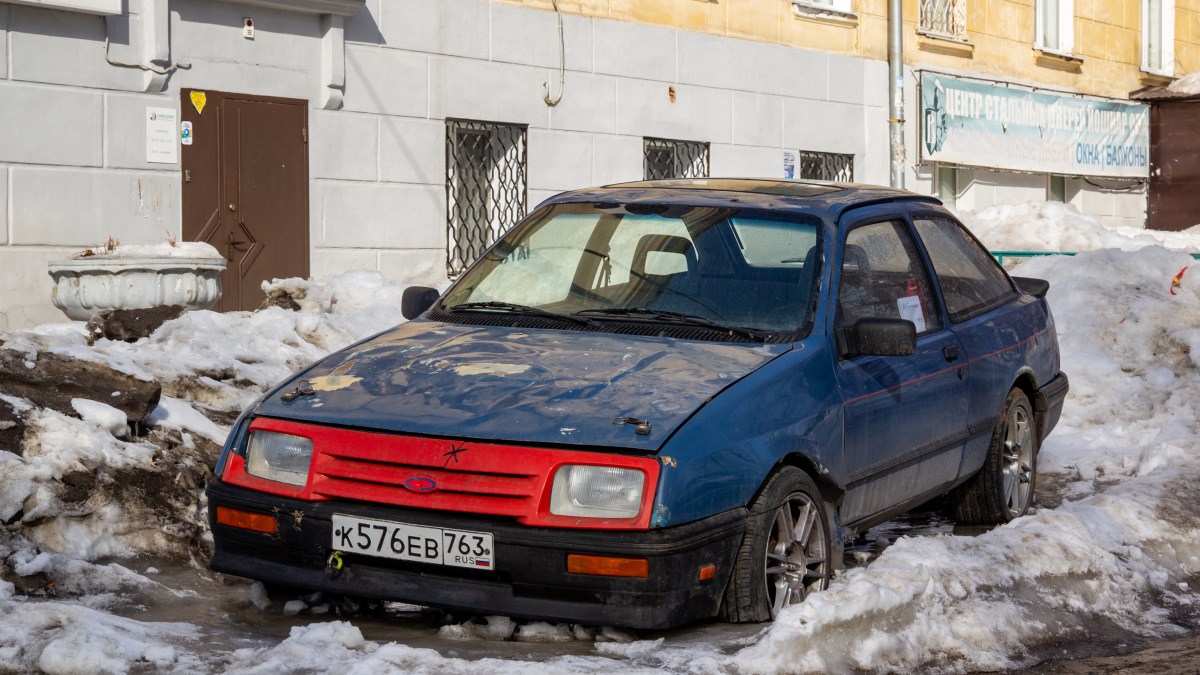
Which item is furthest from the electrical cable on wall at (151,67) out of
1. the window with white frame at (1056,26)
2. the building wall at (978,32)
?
the window with white frame at (1056,26)

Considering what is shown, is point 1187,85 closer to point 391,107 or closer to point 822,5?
point 822,5

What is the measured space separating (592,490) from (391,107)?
31.7ft

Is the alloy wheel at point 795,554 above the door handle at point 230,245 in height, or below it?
below

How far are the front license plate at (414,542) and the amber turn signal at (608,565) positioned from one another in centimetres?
23

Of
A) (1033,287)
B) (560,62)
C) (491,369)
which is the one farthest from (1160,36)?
(491,369)

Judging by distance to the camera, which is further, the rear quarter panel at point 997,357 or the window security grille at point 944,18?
the window security grille at point 944,18

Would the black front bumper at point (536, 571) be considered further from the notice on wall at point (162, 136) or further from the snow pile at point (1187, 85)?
the snow pile at point (1187, 85)

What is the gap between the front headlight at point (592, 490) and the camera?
12.9 ft

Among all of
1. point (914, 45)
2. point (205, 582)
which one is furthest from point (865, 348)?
point (914, 45)

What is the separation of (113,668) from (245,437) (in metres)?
0.95

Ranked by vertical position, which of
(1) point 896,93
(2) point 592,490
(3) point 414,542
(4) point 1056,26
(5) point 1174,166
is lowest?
(3) point 414,542

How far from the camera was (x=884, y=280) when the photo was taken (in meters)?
5.55

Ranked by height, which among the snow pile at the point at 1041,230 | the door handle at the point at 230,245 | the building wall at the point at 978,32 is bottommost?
the door handle at the point at 230,245

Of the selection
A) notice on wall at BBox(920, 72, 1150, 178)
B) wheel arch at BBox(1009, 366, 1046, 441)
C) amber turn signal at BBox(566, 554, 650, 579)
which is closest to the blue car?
amber turn signal at BBox(566, 554, 650, 579)
